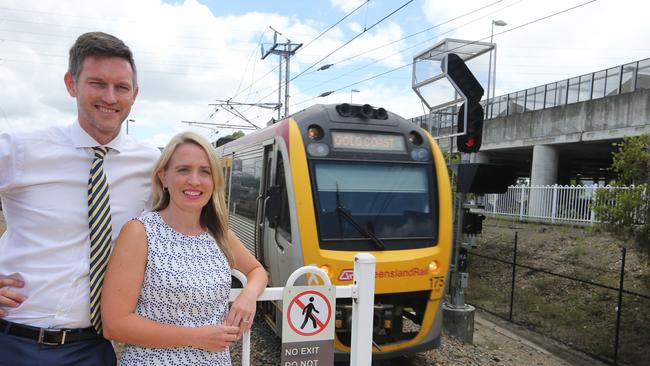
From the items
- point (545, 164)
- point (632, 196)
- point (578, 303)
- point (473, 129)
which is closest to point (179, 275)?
point (473, 129)

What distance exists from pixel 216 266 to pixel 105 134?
72 cm

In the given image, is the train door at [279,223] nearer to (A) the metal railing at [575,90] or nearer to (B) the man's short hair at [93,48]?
(B) the man's short hair at [93,48]

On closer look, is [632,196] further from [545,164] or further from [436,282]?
[545,164]

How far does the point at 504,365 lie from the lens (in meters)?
6.12

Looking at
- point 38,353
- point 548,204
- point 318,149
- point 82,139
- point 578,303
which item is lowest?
point 578,303

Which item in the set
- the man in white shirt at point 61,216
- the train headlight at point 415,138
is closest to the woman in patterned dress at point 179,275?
the man in white shirt at point 61,216

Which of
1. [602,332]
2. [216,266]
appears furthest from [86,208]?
[602,332]

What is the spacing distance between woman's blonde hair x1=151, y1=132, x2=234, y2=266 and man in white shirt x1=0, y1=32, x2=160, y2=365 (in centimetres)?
14

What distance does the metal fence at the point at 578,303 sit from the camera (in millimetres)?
7371

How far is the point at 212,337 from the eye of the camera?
6.05 feet

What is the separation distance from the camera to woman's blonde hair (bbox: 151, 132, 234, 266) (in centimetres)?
200

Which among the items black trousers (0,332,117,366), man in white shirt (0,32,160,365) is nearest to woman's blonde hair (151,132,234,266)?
man in white shirt (0,32,160,365)

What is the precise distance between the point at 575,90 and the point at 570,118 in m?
1.30

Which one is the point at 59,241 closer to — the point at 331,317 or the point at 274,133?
the point at 331,317
